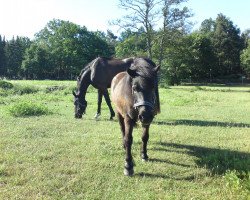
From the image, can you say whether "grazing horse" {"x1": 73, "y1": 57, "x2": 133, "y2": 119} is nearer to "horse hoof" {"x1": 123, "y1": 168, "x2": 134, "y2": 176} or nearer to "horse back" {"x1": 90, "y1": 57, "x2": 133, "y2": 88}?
"horse back" {"x1": 90, "y1": 57, "x2": 133, "y2": 88}

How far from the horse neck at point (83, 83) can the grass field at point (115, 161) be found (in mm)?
1361

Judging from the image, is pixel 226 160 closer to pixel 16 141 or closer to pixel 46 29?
pixel 16 141

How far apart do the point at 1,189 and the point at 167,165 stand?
335 centimetres

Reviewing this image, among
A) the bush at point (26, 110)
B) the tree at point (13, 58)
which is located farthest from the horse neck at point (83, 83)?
the tree at point (13, 58)

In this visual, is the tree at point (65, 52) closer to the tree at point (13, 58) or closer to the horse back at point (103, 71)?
the tree at point (13, 58)

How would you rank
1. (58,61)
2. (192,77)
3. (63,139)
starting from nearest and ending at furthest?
(63,139) < (192,77) < (58,61)

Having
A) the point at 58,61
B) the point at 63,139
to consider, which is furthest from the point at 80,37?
the point at 63,139

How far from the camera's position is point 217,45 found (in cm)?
7125

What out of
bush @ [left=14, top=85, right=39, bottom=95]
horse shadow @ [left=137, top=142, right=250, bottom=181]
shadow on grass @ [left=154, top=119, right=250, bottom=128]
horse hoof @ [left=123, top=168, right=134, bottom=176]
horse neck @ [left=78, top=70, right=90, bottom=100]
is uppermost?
horse neck @ [left=78, top=70, right=90, bottom=100]

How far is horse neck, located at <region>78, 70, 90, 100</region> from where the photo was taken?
567 inches

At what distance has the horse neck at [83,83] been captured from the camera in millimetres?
14395

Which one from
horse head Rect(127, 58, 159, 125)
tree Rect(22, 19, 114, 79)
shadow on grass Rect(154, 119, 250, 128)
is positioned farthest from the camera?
tree Rect(22, 19, 114, 79)

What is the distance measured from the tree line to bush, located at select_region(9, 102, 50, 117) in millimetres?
27693

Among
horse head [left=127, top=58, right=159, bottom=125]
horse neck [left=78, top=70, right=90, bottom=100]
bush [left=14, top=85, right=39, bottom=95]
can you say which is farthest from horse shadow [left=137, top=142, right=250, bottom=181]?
bush [left=14, top=85, right=39, bottom=95]
